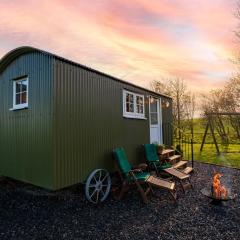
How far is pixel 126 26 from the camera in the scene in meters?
7.82

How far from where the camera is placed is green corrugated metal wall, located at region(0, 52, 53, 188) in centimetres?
506

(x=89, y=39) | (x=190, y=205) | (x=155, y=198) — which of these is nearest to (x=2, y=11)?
(x=89, y=39)

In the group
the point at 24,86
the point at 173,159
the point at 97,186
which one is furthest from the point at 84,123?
the point at 173,159

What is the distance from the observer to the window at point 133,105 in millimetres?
7555

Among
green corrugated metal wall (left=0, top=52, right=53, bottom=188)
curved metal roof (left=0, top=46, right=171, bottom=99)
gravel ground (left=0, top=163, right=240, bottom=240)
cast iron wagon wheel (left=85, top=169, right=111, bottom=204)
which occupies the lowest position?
gravel ground (left=0, top=163, right=240, bottom=240)

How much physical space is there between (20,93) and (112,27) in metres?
3.80

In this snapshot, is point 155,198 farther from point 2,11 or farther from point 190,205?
point 2,11

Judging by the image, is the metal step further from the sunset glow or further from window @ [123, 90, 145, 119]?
the sunset glow

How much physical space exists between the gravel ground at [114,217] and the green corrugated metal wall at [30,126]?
586 mm

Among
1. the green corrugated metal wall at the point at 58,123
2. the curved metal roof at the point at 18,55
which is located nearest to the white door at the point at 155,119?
the green corrugated metal wall at the point at 58,123

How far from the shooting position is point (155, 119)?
393 inches

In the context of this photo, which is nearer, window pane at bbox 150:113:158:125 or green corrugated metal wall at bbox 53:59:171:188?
green corrugated metal wall at bbox 53:59:171:188

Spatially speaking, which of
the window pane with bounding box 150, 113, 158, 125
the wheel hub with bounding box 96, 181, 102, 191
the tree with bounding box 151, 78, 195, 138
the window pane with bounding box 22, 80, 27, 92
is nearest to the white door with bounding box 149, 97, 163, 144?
the window pane with bounding box 150, 113, 158, 125

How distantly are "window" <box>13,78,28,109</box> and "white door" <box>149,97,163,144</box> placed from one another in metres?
4.97
